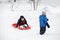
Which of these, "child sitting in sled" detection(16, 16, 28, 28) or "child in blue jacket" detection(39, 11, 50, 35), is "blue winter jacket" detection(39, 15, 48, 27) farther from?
"child sitting in sled" detection(16, 16, 28, 28)

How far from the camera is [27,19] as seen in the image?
1390mm

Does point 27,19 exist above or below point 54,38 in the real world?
above

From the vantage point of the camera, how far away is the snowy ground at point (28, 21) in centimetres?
126

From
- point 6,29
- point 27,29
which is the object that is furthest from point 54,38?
point 6,29

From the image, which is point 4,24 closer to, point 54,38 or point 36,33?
point 36,33

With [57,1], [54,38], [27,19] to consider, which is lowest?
[54,38]

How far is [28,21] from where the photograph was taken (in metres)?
1.37

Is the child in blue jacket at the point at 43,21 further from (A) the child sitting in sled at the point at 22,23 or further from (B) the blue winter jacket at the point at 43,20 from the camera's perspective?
(A) the child sitting in sled at the point at 22,23

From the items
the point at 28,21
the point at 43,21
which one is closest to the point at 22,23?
the point at 28,21

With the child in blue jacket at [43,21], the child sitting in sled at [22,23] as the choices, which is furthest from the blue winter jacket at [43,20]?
the child sitting in sled at [22,23]

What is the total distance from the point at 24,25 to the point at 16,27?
0.06 m

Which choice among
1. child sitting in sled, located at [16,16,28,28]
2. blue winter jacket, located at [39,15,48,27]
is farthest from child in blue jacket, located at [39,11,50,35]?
child sitting in sled, located at [16,16,28,28]

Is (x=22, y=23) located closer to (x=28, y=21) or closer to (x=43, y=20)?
→ (x=28, y=21)

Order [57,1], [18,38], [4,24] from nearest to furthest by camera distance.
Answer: [18,38] → [4,24] → [57,1]
